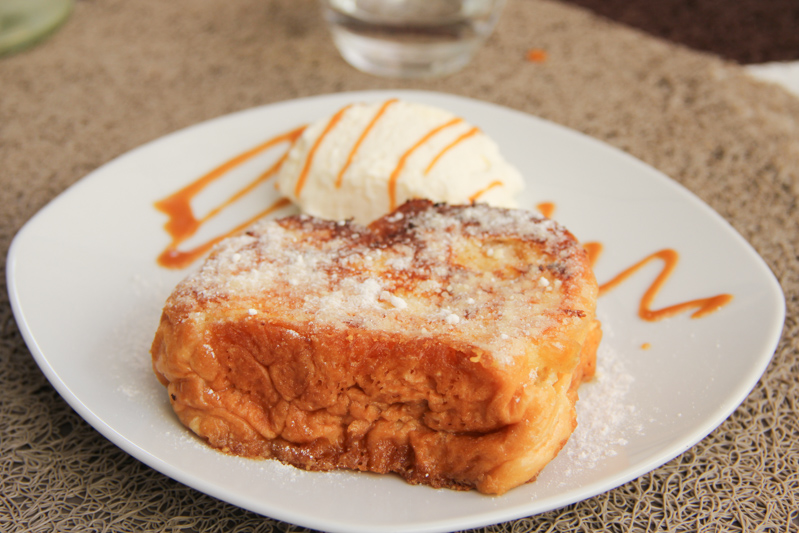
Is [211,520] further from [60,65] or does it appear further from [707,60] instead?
[707,60]

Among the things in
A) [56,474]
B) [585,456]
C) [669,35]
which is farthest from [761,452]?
[669,35]

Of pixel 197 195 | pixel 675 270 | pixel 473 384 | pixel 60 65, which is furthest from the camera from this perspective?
pixel 60 65

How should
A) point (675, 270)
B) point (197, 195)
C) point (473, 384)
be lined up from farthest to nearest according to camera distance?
point (197, 195)
point (675, 270)
point (473, 384)

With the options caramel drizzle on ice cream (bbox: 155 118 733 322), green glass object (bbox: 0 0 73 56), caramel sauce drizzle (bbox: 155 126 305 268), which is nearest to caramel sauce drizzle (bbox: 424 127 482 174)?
caramel drizzle on ice cream (bbox: 155 118 733 322)

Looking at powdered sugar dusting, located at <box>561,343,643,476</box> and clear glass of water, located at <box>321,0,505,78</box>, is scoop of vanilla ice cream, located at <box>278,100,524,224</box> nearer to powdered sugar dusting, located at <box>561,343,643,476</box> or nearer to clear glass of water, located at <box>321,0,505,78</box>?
powdered sugar dusting, located at <box>561,343,643,476</box>

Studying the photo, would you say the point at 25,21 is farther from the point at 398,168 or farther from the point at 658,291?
the point at 658,291

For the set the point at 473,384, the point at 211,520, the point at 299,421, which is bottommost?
the point at 211,520

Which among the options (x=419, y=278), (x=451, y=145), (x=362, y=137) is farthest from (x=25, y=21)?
(x=419, y=278)
